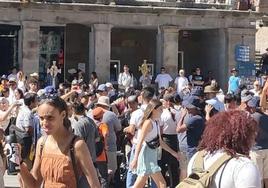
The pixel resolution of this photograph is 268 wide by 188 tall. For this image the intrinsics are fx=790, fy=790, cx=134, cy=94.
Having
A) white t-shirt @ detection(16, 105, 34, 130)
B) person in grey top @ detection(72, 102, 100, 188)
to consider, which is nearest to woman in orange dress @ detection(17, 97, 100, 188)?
person in grey top @ detection(72, 102, 100, 188)

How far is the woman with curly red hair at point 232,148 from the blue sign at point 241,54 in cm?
2770

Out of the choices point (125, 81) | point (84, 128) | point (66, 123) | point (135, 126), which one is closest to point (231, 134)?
point (66, 123)

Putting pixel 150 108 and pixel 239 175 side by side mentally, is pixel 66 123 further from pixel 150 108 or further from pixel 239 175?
pixel 150 108

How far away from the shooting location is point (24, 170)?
21.7 feet

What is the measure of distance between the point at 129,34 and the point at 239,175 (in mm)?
30191

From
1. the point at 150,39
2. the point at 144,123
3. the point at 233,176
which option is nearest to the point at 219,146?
the point at 233,176

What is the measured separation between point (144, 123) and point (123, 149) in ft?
13.7

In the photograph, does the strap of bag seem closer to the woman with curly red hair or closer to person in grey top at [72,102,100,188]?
the woman with curly red hair

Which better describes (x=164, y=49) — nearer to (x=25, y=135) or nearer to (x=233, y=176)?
(x=25, y=135)

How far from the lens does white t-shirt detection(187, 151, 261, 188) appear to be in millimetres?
5191

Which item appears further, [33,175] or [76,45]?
[76,45]

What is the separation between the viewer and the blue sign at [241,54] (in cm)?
3294

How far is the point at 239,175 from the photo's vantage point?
5.24 meters

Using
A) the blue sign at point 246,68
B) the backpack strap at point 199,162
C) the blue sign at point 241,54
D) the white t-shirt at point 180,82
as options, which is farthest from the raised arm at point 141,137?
the blue sign at point 241,54
